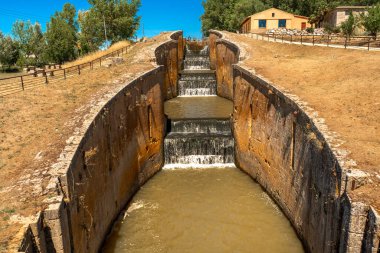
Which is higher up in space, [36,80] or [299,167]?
[36,80]

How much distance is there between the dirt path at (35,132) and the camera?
28.1ft

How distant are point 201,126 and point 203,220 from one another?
8865 millimetres

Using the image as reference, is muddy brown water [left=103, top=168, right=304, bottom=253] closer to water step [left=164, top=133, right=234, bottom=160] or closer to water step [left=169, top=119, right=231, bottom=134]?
water step [left=164, top=133, right=234, bottom=160]

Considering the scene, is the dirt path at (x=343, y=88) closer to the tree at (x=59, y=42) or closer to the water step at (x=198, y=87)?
the water step at (x=198, y=87)

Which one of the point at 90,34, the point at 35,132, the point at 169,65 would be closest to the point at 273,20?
the point at 169,65

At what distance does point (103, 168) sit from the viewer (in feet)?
44.6

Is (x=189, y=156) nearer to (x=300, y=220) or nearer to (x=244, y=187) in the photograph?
(x=244, y=187)

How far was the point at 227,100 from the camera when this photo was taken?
109 ft

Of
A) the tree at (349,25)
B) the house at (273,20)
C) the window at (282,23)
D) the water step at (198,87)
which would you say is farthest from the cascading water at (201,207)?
the window at (282,23)

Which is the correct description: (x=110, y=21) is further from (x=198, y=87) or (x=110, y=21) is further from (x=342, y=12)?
(x=342, y=12)

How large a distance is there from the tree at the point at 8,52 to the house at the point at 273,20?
41356 millimetres

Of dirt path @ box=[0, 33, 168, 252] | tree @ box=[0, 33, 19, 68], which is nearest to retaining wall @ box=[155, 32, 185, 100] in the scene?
dirt path @ box=[0, 33, 168, 252]

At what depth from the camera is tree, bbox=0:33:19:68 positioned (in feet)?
191

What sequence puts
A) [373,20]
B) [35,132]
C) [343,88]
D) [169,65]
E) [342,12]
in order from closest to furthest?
[35,132], [343,88], [373,20], [169,65], [342,12]
